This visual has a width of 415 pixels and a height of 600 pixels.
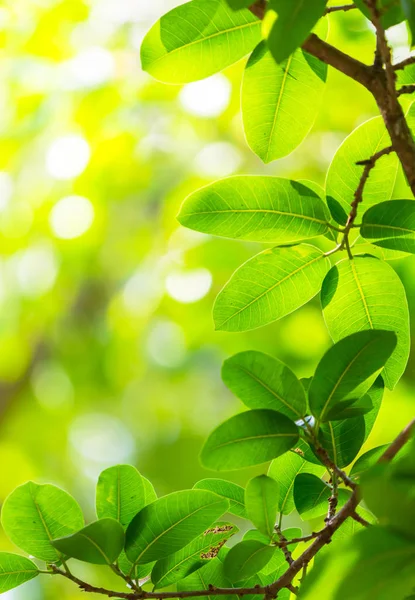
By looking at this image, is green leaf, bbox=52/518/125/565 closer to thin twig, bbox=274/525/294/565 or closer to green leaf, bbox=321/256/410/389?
thin twig, bbox=274/525/294/565

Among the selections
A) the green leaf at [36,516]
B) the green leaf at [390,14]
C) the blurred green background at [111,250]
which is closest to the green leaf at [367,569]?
the green leaf at [36,516]

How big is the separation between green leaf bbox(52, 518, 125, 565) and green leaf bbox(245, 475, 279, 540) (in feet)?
0.31

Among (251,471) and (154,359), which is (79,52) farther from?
(251,471)

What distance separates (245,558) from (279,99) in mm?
360

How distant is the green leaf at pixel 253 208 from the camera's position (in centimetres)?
50

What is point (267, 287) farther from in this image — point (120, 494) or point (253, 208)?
point (120, 494)

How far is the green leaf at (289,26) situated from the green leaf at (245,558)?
12.9 inches

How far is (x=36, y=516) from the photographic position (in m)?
0.50

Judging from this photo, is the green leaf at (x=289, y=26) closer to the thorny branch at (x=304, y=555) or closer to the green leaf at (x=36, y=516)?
the thorny branch at (x=304, y=555)

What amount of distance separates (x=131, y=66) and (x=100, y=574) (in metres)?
2.14

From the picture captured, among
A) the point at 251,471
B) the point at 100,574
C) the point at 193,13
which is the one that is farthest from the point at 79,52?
the point at 193,13

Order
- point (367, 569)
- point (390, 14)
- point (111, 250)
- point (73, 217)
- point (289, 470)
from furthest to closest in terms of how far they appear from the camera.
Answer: point (111, 250)
point (73, 217)
point (289, 470)
point (390, 14)
point (367, 569)

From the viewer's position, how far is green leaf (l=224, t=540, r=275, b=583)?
472mm

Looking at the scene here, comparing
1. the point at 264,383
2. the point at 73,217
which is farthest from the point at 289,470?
the point at 73,217
